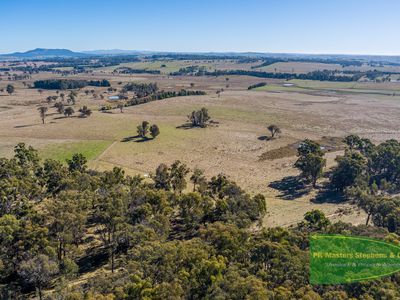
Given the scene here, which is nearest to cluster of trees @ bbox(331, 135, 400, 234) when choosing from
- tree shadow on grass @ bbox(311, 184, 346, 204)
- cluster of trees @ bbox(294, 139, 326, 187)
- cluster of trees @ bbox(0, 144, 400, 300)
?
tree shadow on grass @ bbox(311, 184, 346, 204)

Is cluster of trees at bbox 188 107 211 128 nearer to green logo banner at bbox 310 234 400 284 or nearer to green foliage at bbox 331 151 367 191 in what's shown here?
green foliage at bbox 331 151 367 191

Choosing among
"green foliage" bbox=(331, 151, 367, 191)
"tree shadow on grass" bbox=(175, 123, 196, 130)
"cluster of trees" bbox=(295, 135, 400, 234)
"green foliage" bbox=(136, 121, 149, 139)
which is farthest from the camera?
"tree shadow on grass" bbox=(175, 123, 196, 130)

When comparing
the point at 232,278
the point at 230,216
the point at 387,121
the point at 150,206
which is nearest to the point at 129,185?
the point at 150,206

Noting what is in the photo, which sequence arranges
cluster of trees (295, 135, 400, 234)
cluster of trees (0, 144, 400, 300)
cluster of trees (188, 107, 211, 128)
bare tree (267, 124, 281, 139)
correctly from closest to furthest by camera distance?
cluster of trees (0, 144, 400, 300)
cluster of trees (295, 135, 400, 234)
bare tree (267, 124, 281, 139)
cluster of trees (188, 107, 211, 128)

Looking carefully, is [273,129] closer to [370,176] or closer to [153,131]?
[153,131]

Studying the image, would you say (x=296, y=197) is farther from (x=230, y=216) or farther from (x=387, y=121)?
(x=387, y=121)

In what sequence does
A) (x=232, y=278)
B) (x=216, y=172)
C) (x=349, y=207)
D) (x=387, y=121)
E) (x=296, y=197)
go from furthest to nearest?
(x=387, y=121), (x=216, y=172), (x=296, y=197), (x=349, y=207), (x=232, y=278)
